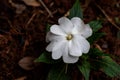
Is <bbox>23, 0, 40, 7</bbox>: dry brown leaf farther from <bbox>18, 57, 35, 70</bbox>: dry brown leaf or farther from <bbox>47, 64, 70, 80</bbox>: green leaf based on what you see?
<bbox>47, 64, 70, 80</bbox>: green leaf

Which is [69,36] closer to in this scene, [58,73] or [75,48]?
[75,48]

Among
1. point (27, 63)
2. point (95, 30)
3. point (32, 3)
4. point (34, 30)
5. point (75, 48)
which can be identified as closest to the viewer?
point (75, 48)

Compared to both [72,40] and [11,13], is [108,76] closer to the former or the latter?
[72,40]

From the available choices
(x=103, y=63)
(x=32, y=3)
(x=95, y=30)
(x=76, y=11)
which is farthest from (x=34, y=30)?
(x=103, y=63)

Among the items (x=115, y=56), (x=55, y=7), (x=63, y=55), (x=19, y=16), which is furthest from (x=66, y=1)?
(x=63, y=55)

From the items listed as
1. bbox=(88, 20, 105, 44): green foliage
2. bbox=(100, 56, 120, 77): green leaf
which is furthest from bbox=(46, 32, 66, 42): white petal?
bbox=(100, 56, 120, 77): green leaf

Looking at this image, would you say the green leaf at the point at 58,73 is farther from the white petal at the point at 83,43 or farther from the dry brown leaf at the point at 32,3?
the dry brown leaf at the point at 32,3
